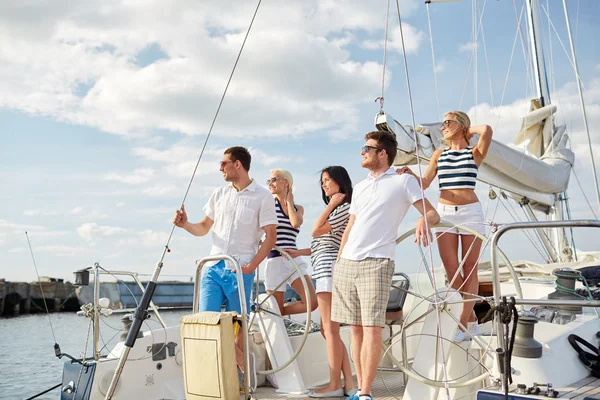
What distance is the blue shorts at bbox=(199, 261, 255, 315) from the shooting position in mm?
3648

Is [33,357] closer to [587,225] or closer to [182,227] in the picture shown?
[182,227]

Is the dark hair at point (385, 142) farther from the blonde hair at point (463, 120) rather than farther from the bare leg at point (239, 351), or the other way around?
the bare leg at point (239, 351)

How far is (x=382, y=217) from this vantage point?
312 centimetres

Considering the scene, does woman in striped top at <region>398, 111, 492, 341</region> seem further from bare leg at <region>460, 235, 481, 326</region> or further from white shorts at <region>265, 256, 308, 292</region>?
white shorts at <region>265, 256, 308, 292</region>

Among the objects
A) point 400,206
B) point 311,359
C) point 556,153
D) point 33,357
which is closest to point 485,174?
point 556,153

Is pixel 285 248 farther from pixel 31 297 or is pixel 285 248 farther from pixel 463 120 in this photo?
pixel 31 297

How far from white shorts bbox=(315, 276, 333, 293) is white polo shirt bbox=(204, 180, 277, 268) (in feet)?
1.54

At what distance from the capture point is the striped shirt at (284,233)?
14.4 ft

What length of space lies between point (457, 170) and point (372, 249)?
3.40 feet

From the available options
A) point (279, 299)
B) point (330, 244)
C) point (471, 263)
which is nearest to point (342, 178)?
point (330, 244)

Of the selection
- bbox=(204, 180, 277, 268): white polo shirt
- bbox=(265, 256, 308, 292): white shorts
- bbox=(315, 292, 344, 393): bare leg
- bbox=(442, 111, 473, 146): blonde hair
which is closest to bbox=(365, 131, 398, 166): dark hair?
bbox=(442, 111, 473, 146): blonde hair

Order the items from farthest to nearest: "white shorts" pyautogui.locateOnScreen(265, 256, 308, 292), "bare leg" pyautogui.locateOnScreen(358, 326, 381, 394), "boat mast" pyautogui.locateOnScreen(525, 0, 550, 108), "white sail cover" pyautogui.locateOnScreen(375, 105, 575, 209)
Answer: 1. "boat mast" pyautogui.locateOnScreen(525, 0, 550, 108)
2. "white sail cover" pyautogui.locateOnScreen(375, 105, 575, 209)
3. "white shorts" pyautogui.locateOnScreen(265, 256, 308, 292)
4. "bare leg" pyautogui.locateOnScreen(358, 326, 381, 394)

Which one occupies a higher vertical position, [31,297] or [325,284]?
[31,297]

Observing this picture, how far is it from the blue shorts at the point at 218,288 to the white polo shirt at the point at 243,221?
0.13 meters
